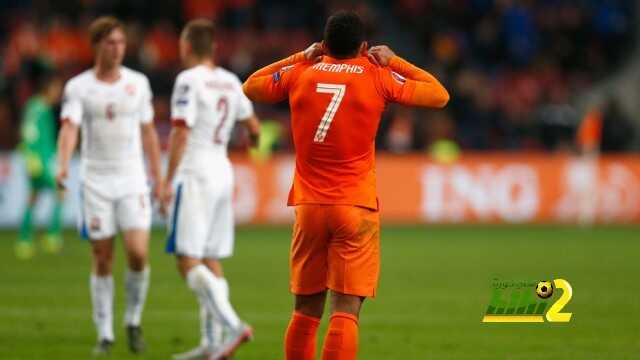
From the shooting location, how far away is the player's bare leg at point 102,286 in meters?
10.8

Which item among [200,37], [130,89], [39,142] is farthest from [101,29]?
[39,142]

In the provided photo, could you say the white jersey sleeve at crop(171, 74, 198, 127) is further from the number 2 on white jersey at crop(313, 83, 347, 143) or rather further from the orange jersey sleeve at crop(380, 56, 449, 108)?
the orange jersey sleeve at crop(380, 56, 449, 108)

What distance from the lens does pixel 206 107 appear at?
34.6ft

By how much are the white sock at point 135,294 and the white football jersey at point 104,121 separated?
2.25 ft

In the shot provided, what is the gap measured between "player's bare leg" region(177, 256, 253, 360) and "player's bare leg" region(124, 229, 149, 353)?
0.64 meters

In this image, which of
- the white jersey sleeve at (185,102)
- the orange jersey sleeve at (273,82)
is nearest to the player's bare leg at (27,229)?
the white jersey sleeve at (185,102)

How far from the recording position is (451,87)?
29.4m

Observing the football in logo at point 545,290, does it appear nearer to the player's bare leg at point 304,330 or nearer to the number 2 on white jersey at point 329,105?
the player's bare leg at point 304,330

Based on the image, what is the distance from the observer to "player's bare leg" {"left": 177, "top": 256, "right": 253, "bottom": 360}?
31.7 ft

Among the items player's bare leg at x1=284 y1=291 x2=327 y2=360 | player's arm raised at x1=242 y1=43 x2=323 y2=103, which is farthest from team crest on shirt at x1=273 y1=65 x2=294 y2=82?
player's bare leg at x1=284 y1=291 x2=327 y2=360

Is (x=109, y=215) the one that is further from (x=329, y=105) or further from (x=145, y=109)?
(x=329, y=105)

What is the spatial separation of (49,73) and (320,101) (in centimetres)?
1290

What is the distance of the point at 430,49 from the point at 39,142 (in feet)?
42.9

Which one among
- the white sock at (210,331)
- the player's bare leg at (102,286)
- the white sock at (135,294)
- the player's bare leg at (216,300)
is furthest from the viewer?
the white sock at (135,294)
